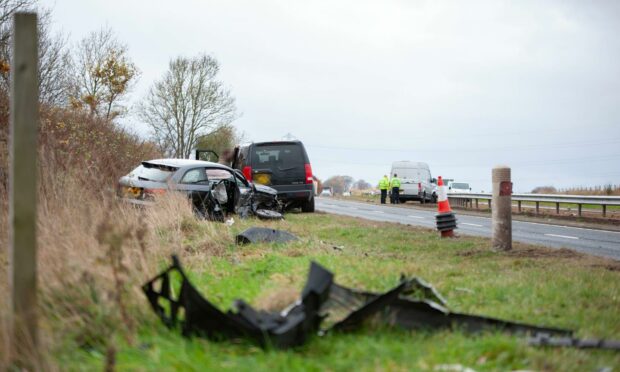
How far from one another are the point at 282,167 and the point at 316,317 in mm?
14816

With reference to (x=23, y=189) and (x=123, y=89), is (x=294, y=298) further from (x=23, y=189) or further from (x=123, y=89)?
(x=123, y=89)

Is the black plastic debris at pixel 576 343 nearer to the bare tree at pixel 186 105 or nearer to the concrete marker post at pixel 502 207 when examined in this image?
the concrete marker post at pixel 502 207

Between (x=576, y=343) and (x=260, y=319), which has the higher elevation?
(x=260, y=319)

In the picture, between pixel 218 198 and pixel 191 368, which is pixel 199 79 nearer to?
pixel 218 198

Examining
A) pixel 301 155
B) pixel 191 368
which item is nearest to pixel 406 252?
pixel 191 368

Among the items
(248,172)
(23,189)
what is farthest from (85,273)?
(248,172)

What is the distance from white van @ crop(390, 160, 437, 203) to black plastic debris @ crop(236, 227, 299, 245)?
84.4 ft

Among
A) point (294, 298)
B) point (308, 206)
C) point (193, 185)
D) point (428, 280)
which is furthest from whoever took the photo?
point (308, 206)

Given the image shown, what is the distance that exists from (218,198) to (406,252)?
16.8ft

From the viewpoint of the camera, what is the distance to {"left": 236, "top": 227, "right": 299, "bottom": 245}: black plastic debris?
897 cm

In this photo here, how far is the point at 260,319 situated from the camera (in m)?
3.83

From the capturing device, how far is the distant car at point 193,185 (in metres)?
11.7

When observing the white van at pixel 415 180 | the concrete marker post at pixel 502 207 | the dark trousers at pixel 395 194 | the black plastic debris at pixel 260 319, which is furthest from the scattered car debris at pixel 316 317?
the white van at pixel 415 180

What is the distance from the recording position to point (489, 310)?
4.86 meters
